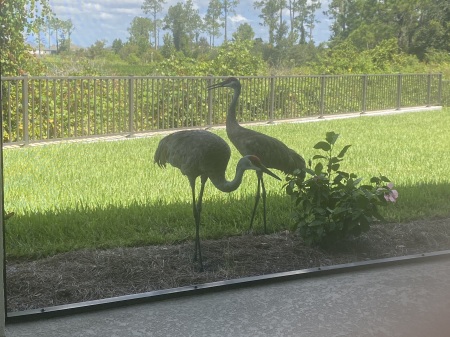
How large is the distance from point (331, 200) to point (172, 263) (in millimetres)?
1194

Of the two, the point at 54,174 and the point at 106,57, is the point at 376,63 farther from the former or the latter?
the point at 54,174

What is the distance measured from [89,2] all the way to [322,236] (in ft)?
6.91

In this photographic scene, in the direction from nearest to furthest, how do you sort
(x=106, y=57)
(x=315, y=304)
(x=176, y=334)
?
(x=176, y=334) < (x=315, y=304) < (x=106, y=57)

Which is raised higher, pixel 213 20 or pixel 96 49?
pixel 213 20

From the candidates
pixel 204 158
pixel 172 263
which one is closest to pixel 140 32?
pixel 204 158

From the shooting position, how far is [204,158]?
4.16m

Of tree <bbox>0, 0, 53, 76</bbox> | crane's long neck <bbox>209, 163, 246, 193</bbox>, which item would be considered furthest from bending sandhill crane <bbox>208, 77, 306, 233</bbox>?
tree <bbox>0, 0, 53, 76</bbox>

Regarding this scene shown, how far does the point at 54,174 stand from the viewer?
4.85 m

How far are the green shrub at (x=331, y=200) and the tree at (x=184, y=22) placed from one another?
3.67 feet

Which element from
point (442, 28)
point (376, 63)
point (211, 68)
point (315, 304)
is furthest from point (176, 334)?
point (442, 28)

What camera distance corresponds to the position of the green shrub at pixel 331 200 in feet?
15.6

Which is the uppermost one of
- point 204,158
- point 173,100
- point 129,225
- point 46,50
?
point 46,50

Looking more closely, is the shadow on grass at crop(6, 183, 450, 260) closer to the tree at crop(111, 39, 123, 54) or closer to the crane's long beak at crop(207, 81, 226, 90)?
the crane's long beak at crop(207, 81, 226, 90)

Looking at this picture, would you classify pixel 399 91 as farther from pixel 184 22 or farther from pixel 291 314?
pixel 291 314
